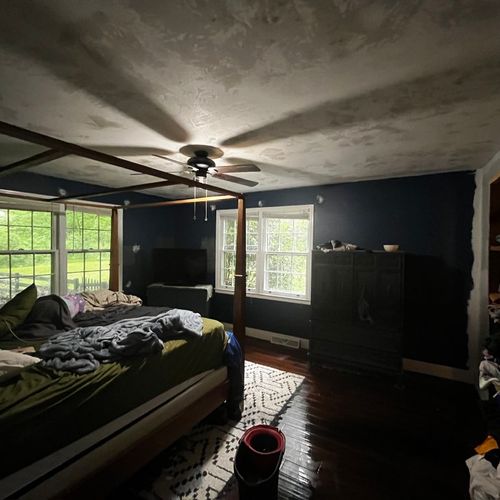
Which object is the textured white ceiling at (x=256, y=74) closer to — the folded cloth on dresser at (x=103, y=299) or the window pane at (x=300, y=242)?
the folded cloth on dresser at (x=103, y=299)

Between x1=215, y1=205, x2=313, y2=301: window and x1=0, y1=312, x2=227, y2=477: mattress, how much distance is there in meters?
2.62

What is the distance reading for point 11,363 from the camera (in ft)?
5.03

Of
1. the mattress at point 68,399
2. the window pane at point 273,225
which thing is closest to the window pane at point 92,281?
the mattress at point 68,399

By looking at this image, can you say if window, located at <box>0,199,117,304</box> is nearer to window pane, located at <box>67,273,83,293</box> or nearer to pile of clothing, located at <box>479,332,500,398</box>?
window pane, located at <box>67,273,83,293</box>

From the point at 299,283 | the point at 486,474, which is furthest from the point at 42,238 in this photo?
the point at 486,474

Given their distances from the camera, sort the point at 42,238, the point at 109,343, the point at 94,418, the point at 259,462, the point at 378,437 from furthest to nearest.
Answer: the point at 42,238 → the point at 378,437 → the point at 109,343 → the point at 259,462 → the point at 94,418

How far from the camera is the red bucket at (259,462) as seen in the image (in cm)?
155

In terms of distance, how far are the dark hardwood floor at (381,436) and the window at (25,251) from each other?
3418 mm

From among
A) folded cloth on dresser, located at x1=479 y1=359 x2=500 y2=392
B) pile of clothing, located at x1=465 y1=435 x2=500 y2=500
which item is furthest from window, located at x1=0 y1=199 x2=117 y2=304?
folded cloth on dresser, located at x1=479 y1=359 x2=500 y2=392

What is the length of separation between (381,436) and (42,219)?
14.6 feet

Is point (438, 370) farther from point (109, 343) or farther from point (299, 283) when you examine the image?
point (109, 343)

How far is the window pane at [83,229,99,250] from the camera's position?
397 cm

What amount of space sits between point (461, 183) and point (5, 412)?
4.33 m

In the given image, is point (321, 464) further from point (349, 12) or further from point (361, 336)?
point (349, 12)
